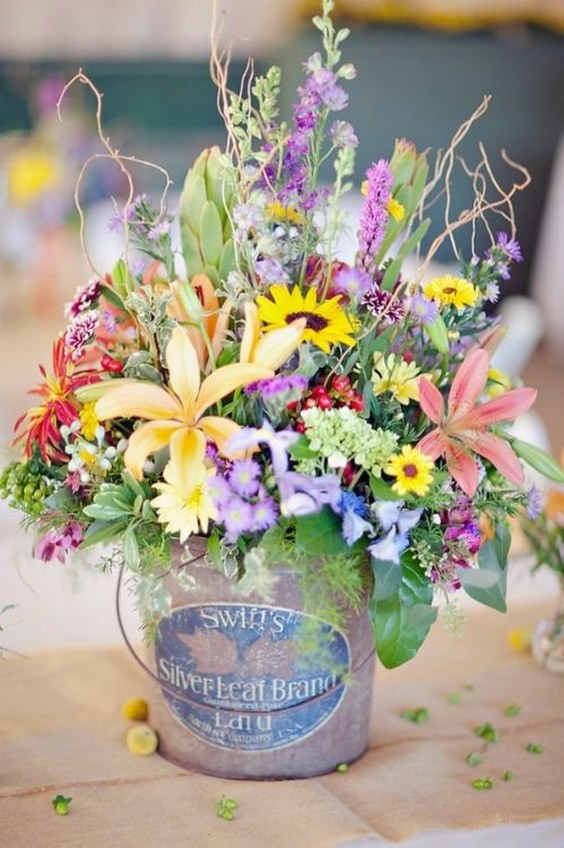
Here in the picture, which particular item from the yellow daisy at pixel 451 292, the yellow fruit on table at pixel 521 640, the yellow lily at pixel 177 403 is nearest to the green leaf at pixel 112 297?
the yellow lily at pixel 177 403

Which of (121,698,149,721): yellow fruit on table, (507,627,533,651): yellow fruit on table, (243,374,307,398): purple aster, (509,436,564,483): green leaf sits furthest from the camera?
(507,627,533,651): yellow fruit on table

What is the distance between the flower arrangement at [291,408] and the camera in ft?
2.33

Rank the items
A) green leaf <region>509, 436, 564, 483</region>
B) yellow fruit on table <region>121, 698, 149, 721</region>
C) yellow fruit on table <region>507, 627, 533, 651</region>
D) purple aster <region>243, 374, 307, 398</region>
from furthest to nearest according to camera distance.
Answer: yellow fruit on table <region>507, 627, 533, 651</region>
yellow fruit on table <region>121, 698, 149, 721</region>
green leaf <region>509, 436, 564, 483</region>
purple aster <region>243, 374, 307, 398</region>

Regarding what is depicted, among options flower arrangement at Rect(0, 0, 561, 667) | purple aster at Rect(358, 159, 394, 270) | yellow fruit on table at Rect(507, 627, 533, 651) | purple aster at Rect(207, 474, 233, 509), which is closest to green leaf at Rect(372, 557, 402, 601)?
flower arrangement at Rect(0, 0, 561, 667)

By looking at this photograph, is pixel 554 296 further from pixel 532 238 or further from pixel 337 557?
pixel 337 557

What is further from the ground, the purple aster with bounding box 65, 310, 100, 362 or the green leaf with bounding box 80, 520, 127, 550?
the purple aster with bounding box 65, 310, 100, 362

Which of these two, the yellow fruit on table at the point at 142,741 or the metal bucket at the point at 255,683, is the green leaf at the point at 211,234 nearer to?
the metal bucket at the point at 255,683

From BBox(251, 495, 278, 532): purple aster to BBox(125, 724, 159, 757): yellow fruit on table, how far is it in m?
0.27

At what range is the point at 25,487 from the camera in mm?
791

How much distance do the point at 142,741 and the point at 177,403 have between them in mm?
302

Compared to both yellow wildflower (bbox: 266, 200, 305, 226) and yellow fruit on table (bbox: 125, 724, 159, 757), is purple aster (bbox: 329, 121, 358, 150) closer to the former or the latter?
yellow wildflower (bbox: 266, 200, 305, 226)

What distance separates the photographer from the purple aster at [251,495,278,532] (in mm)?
692

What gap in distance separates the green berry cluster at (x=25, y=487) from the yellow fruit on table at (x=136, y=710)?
225 mm

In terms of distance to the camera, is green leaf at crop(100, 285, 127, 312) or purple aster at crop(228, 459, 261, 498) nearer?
purple aster at crop(228, 459, 261, 498)
